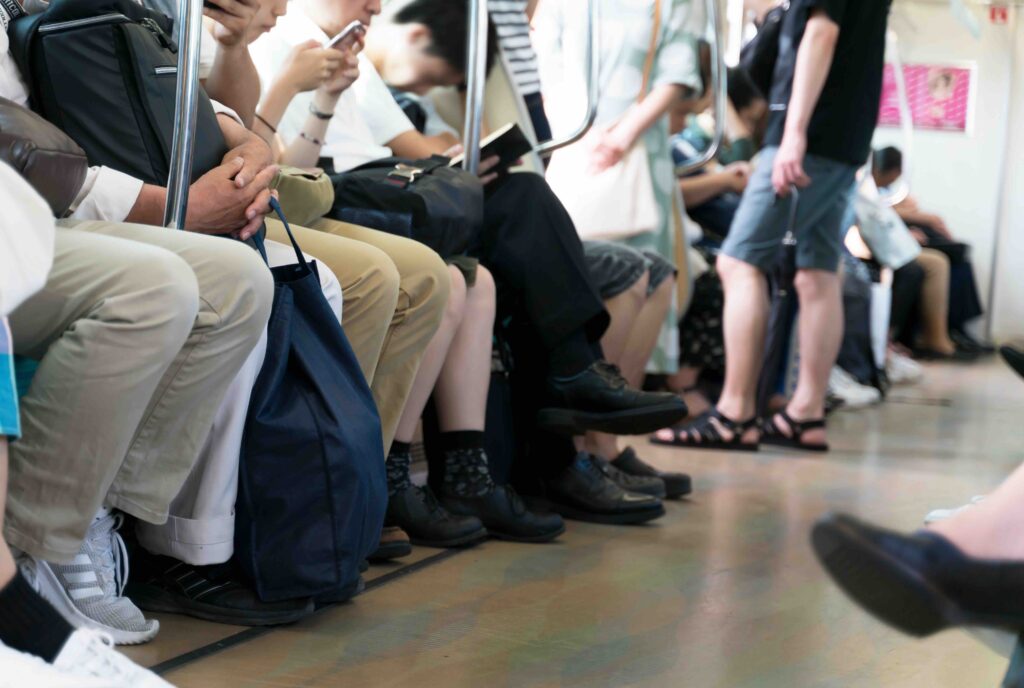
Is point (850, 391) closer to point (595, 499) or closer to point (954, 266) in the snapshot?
point (595, 499)

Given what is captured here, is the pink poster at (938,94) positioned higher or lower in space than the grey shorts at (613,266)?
higher

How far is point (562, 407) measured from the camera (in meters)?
2.59

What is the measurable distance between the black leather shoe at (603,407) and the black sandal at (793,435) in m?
1.43

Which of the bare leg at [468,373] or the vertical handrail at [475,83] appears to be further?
the vertical handrail at [475,83]

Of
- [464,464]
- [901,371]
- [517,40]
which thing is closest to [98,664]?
[464,464]

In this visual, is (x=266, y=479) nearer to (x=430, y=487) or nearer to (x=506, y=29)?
(x=430, y=487)

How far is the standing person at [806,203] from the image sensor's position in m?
3.64

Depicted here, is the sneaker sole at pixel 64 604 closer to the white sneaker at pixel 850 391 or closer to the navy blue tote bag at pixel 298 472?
the navy blue tote bag at pixel 298 472

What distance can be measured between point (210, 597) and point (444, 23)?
1530 mm

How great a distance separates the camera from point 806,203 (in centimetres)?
373

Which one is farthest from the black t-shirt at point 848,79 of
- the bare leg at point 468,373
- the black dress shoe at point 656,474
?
the bare leg at point 468,373

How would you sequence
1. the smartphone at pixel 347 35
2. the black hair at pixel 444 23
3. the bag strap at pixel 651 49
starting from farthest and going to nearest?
the bag strap at pixel 651 49 < the black hair at pixel 444 23 < the smartphone at pixel 347 35

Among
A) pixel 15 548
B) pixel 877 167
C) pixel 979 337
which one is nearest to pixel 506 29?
pixel 15 548

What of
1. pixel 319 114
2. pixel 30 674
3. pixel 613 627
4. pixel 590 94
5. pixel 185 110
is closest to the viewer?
pixel 30 674
